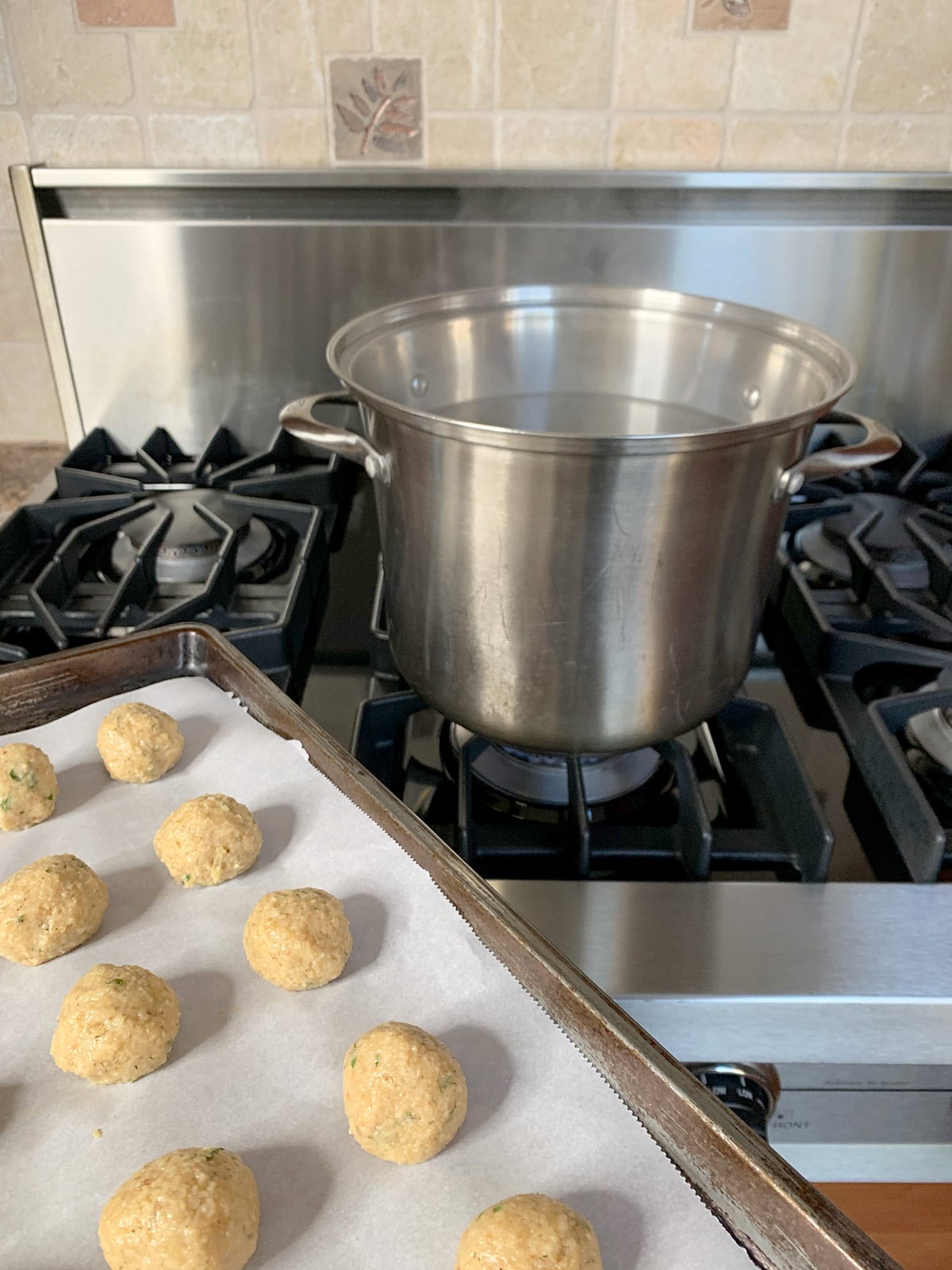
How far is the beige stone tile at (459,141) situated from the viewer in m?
1.10

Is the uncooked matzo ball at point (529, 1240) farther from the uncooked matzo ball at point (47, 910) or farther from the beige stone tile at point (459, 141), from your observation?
the beige stone tile at point (459, 141)

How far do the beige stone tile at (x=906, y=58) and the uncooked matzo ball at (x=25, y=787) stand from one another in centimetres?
110

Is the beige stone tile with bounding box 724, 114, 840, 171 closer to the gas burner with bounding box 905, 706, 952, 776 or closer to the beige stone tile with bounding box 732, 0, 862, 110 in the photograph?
the beige stone tile with bounding box 732, 0, 862, 110

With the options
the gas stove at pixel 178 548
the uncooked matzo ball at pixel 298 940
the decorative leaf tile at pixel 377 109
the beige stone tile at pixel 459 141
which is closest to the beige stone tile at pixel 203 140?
the decorative leaf tile at pixel 377 109

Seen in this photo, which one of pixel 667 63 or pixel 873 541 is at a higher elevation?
pixel 667 63

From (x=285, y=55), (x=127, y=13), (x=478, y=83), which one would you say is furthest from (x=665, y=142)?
(x=127, y=13)

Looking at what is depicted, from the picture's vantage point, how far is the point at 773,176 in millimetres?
1095

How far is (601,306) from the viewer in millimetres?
848

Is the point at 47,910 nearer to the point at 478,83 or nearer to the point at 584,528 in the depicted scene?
the point at 584,528

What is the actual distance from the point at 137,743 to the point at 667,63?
3.06 ft

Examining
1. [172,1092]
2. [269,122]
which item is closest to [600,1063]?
[172,1092]

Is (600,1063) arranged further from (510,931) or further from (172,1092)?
(172,1092)

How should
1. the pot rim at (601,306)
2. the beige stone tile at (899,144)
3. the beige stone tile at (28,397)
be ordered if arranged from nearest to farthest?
the pot rim at (601,306) → the beige stone tile at (899,144) → the beige stone tile at (28,397)

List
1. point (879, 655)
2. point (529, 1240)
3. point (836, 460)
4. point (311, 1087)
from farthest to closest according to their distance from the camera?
point (879, 655), point (836, 460), point (311, 1087), point (529, 1240)
